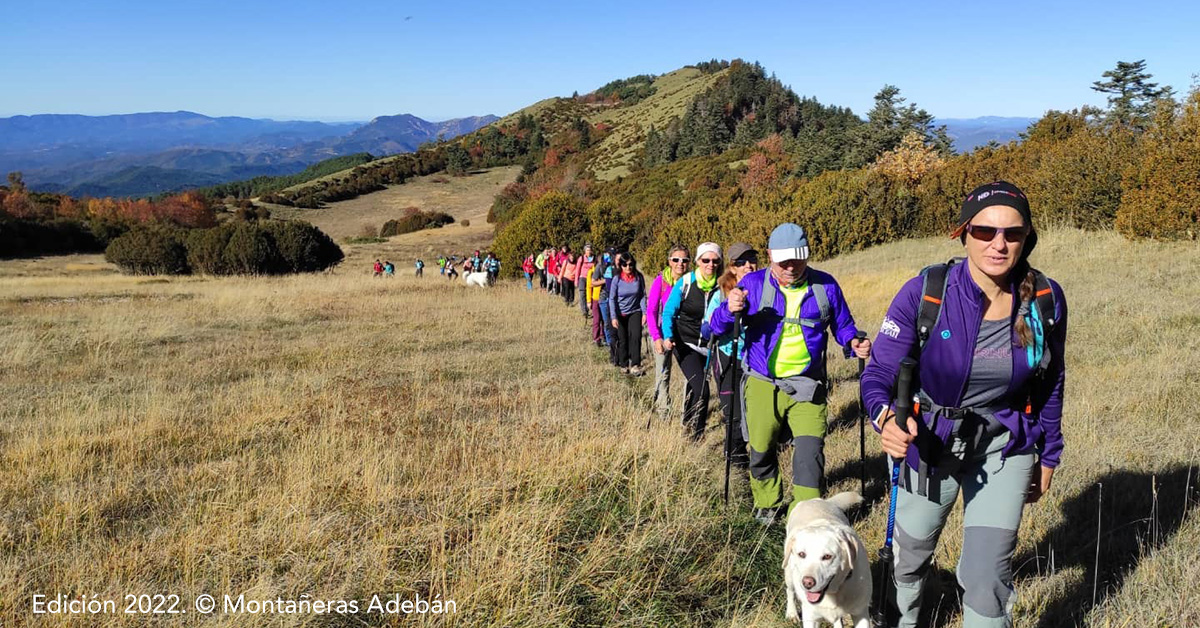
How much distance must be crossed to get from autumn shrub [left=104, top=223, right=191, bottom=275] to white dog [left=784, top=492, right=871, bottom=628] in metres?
35.2

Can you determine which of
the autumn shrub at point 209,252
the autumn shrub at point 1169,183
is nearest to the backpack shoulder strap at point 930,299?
the autumn shrub at point 1169,183

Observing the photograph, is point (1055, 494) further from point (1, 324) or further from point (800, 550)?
point (1, 324)

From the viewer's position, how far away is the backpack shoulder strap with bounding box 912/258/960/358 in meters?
2.48

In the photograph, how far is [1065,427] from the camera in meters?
5.30

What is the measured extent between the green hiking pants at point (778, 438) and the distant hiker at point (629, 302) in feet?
13.8

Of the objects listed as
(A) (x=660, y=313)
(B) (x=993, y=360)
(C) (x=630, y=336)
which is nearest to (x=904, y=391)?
(B) (x=993, y=360)

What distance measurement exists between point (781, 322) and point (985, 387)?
1710 mm

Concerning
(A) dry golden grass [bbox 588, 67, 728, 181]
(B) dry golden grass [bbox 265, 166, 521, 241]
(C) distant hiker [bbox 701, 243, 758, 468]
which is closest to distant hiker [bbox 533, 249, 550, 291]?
(C) distant hiker [bbox 701, 243, 758, 468]

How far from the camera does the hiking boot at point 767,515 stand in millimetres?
4322

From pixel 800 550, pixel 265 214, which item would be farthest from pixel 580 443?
pixel 265 214

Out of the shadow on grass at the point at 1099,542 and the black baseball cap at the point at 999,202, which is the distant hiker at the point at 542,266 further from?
the black baseball cap at the point at 999,202

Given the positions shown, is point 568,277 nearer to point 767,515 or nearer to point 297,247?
point 767,515

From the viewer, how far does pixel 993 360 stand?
7.91 feet

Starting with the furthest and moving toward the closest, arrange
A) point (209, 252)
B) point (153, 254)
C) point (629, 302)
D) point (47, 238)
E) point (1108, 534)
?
point (47, 238) < point (153, 254) < point (209, 252) < point (629, 302) < point (1108, 534)
